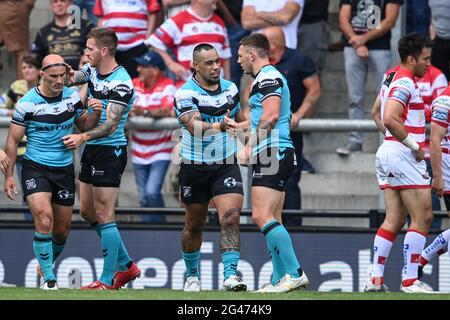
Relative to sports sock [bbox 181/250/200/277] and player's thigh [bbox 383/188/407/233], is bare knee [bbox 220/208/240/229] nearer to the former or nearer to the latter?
sports sock [bbox 181/250/200/277]

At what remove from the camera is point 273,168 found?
38.1 ft

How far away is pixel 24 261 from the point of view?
14.9 metres

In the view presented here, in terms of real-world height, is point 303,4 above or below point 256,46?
above

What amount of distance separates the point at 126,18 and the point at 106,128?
386 centimetres

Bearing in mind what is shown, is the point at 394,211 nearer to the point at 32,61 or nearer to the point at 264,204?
the point at 264,204

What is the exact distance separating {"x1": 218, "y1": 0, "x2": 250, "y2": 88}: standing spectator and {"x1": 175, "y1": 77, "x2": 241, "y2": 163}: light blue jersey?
341cm

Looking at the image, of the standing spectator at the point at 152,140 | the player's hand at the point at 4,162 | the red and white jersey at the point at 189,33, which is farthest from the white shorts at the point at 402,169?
the red and white jersey at the point at 189,33

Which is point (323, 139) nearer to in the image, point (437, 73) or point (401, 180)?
point (437, 73)

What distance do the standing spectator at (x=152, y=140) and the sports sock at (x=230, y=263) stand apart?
10.4ft

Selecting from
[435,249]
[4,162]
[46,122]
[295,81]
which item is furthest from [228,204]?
[295,81]

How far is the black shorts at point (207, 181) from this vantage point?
474 inches

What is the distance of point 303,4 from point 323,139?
1.81 m
